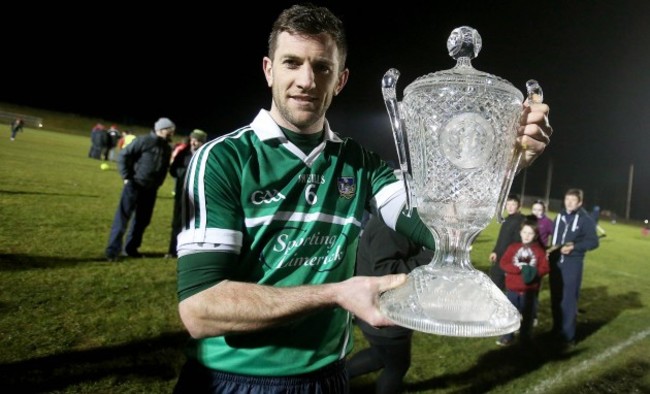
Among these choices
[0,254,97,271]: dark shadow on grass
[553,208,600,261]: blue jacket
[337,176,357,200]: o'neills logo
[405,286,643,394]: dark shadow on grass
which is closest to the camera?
[337,176,357,200]: o'neills logo

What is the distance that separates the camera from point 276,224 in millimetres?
1545

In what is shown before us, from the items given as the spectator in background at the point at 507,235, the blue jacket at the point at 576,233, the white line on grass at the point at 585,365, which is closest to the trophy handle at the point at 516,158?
the white line on grass at the point at 585,365

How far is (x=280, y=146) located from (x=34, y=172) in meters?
A: 15.3

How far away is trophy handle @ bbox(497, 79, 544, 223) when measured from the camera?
1.46 m

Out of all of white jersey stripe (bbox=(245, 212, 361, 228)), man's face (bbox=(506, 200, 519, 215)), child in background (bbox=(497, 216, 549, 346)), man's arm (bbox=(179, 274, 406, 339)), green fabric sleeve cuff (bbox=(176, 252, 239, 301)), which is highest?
white jersey stripe (bbox=(245, 212, 361, 228))

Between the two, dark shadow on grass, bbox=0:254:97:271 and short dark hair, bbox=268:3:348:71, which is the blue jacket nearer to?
short dark hair, bbox=268:3:348:71

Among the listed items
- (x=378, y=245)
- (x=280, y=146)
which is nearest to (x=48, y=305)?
(x=378, y=245)

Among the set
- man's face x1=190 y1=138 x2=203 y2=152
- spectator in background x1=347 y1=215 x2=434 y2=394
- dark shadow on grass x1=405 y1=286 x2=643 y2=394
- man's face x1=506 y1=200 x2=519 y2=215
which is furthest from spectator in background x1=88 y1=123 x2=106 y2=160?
spectator in background x1=347 y1=215 x2=434 y2=394

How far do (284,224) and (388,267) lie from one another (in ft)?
5.80

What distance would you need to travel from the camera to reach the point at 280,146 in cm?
164

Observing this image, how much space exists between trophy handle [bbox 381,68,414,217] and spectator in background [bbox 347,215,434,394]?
67.3 inches

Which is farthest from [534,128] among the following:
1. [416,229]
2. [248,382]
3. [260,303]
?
[248,382]

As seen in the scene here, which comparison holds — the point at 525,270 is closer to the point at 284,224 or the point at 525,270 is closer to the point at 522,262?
the point at 522,262

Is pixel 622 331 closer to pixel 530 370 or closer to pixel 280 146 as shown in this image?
pixel 530 370
